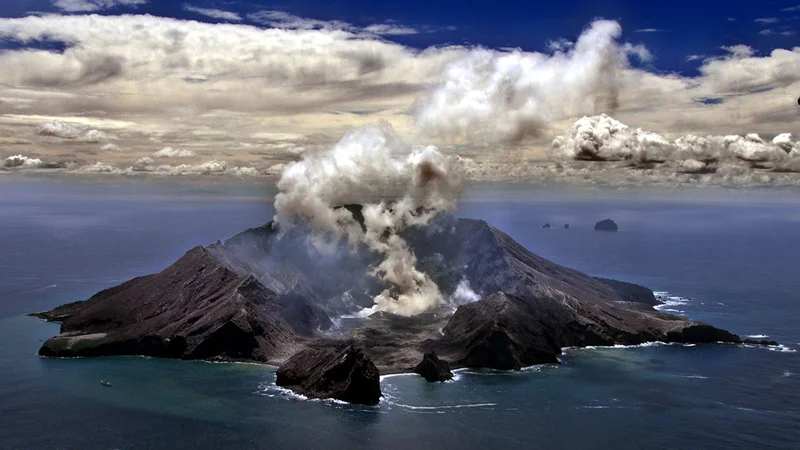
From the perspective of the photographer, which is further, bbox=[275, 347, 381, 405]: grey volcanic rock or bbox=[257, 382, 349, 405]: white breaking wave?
bbox=[257, 382, 349, 405]: white breaking wave

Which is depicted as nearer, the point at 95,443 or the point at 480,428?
the point at 95,443

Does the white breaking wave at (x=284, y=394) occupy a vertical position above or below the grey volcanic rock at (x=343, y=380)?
below

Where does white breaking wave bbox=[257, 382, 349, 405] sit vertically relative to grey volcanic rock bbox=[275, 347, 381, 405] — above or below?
below

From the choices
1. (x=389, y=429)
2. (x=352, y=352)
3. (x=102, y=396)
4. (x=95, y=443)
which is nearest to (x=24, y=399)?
(x=102, y=396)

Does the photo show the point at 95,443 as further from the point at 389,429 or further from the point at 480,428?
the point at 480,428

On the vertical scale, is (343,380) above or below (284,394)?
above

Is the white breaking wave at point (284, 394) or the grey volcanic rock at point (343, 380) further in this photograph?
the white breaking wave at point (284, 394)

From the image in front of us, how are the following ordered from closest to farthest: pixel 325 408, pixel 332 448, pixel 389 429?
pixel 332 448
pixel 389 429
pixel 325 408

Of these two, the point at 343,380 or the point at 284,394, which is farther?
the point at 284,394
